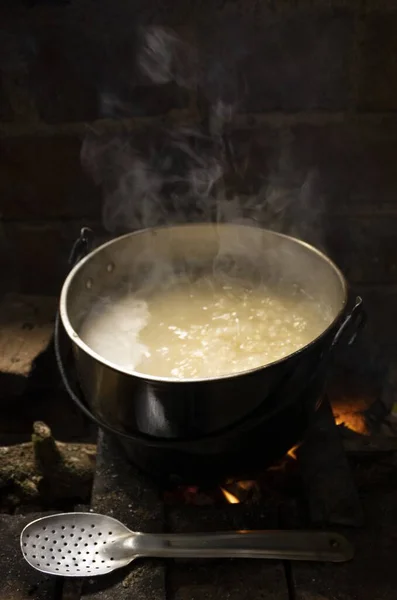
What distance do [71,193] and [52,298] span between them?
241 mm

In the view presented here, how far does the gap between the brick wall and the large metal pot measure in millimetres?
201

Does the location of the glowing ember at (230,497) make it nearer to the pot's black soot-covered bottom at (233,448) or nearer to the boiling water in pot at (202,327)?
the pot's black soot-covered bottom at (233,448)

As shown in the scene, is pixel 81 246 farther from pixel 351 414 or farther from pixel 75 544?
pixel 351 414

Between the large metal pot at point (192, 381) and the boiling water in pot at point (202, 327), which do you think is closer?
the large metal pot at point (192, 381)

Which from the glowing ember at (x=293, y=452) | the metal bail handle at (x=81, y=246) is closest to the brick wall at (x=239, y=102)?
the metal bail handle at (x=81, y=246)

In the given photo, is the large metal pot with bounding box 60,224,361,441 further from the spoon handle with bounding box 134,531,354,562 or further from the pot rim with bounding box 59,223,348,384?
the spoon handle with bounding box 134,531,354,562

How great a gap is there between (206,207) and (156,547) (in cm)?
71

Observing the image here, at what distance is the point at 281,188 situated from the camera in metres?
1.27

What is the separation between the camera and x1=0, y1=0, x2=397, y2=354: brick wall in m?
1.11

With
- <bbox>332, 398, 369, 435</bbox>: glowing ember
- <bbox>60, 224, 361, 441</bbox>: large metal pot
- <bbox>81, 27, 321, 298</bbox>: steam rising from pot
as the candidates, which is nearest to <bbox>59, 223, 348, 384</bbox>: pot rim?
<bbox>60, 224, 361, 441</bbox>: large metal pot

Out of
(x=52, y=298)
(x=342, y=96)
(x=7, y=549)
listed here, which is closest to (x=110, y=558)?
(x=7, y=549)

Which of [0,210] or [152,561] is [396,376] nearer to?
[152,561]

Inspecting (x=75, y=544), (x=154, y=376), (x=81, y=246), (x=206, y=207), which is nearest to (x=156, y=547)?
(x=75, y=544)

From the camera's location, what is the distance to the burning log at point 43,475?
3.49 ft
